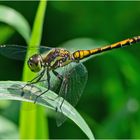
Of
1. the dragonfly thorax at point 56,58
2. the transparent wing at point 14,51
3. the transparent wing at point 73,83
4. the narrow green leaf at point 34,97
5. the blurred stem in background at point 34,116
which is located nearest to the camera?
the narrow green leaf at point 34,97

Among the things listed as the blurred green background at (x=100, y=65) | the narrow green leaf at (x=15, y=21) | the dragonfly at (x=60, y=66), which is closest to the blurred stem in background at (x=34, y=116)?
the dragonfly at (x=60, y=66)

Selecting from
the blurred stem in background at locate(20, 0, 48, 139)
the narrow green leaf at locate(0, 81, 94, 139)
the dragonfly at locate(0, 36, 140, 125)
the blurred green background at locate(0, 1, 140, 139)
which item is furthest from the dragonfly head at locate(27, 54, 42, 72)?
the blurred green background at locate(0, 1, 140, 139)

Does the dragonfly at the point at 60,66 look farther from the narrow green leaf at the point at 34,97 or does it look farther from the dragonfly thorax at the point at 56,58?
the narrow green leaf at the point at 34,97

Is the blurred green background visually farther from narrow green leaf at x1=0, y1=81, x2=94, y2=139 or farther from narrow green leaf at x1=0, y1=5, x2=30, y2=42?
narrow green leaf at x1=0, y1=81, x2=94, y2=139

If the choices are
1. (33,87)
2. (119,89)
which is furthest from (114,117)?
(33,87)

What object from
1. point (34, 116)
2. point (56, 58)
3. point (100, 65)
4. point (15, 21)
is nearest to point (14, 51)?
point (56, 58)

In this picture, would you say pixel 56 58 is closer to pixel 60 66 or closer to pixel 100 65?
pixel 60 66
